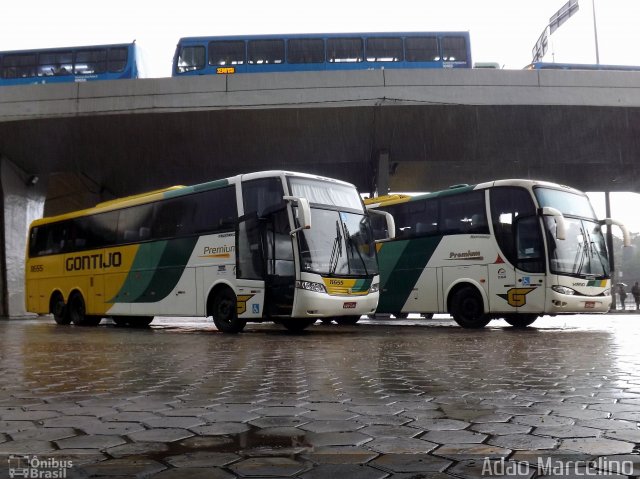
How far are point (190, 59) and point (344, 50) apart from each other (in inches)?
231

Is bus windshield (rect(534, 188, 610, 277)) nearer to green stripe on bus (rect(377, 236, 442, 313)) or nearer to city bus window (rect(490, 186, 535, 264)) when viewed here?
city bus window (rect(490, 186, 535, 264))

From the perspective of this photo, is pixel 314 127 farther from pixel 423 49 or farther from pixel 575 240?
pixel 575 240

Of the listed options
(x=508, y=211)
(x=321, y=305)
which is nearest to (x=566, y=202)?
(x=508, y=211)

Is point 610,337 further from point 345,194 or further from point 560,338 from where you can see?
point 345,194

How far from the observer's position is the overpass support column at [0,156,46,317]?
84.6 feet

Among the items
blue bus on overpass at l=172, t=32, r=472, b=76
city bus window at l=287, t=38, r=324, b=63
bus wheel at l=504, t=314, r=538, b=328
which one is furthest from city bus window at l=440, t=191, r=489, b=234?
city bus window at l=287, t=38, r=324, b=63

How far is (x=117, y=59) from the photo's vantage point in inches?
1025

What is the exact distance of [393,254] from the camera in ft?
56.6

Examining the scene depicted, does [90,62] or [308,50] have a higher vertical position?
[90,62]

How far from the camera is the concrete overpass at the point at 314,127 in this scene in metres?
21.8

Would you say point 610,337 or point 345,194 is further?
point 345,194

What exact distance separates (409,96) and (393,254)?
6840mm

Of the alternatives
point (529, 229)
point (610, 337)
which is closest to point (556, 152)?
point (529, 229)

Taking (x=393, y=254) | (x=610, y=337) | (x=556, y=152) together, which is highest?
(x=556, y=152)
